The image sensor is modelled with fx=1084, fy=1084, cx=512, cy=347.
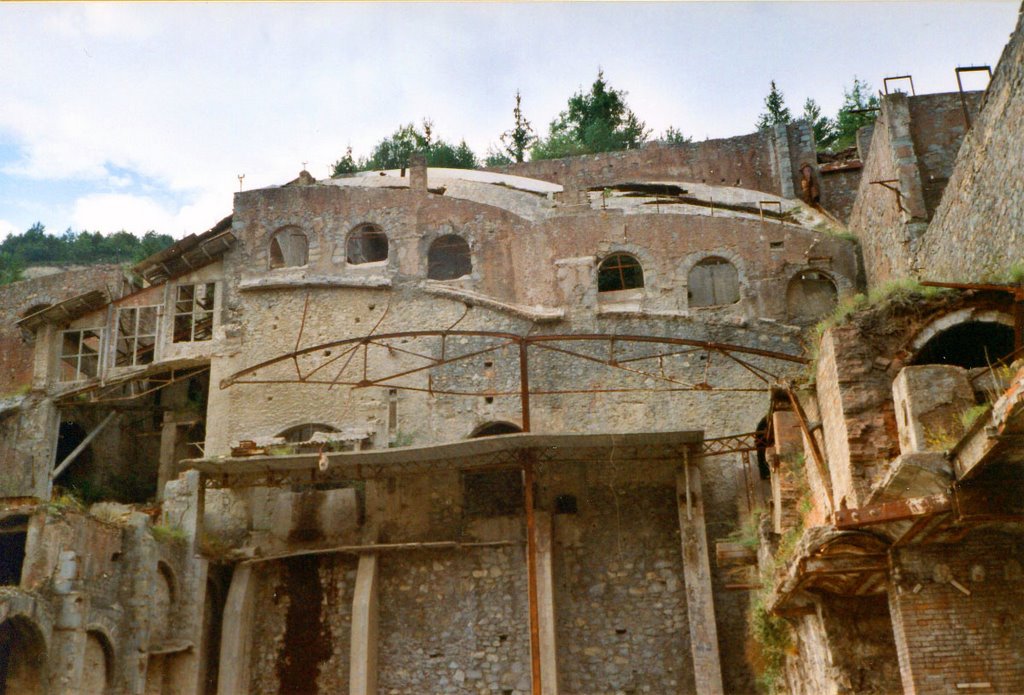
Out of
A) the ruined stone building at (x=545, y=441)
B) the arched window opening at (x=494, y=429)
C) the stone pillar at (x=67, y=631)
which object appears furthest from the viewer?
the arched window opening at (x=494, y=429)

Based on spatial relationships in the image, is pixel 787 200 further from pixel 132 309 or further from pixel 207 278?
pixel 132 309

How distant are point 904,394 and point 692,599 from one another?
9039 millimetres

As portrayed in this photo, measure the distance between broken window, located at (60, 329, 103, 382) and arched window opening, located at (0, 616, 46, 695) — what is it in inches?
377

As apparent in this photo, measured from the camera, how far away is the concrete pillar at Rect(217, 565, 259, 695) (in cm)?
1941

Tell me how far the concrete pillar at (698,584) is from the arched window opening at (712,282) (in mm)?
5800

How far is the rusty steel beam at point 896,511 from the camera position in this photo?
870 cm

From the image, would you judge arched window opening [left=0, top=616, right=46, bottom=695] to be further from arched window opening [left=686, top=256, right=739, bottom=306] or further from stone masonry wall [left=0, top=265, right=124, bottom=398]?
arched window opening [left=686, top=256, right=739, bottom=306]

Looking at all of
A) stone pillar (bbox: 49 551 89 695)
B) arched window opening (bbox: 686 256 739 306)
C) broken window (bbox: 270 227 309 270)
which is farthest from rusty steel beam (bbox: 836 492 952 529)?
broken window (bbox: 270 227 309 270)

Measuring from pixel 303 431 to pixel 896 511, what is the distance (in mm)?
16086

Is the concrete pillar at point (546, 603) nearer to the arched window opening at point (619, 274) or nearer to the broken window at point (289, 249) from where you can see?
the arched window opening at point (619, 274)

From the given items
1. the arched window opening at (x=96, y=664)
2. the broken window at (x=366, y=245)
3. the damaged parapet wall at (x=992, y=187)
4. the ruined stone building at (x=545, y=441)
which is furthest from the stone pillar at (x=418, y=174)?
the damaged parapet wall at (x=992, y=187)

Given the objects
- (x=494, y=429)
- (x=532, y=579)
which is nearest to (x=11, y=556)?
(x=494, y=429)

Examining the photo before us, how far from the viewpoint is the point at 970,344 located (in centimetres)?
→ 1296

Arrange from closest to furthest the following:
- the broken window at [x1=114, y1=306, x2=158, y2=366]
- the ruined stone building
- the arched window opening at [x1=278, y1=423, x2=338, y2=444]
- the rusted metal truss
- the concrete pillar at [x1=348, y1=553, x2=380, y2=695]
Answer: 1. the ruined stone building
2. the concrete pillar at [x1=348, y1=553, x2=380, y2=695]
3. the arched window opening at [x1=278, y1=423, x2=338, y2=444]
4. the rusted metal truss
5. the broken window at [x1=114, y1=306, x2=158, y2=366]
